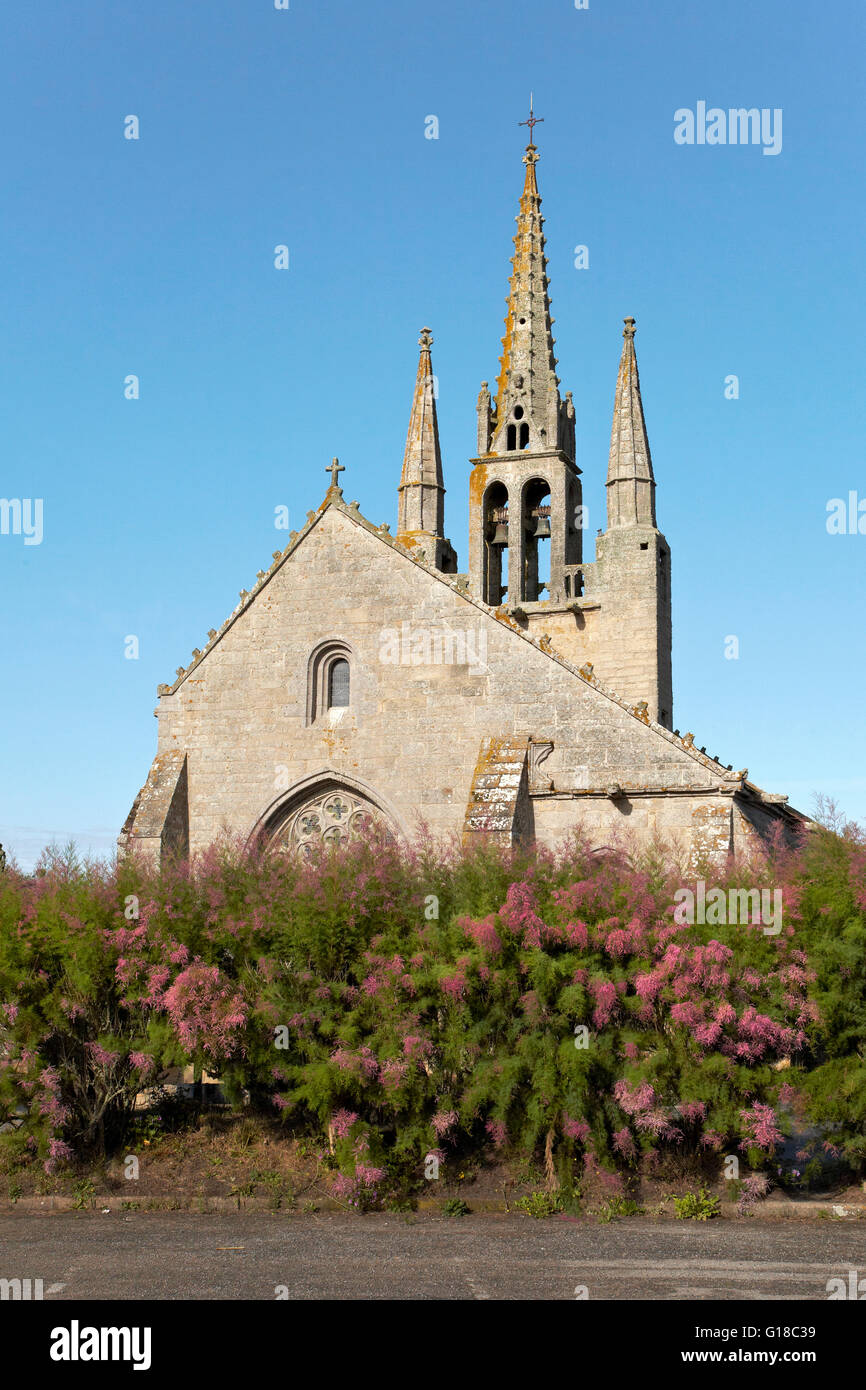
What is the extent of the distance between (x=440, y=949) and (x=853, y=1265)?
5078 millimetres

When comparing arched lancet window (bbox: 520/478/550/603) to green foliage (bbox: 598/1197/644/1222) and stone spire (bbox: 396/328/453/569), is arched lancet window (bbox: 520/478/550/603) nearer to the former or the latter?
stone spire (bbox: 396/328/453/569)

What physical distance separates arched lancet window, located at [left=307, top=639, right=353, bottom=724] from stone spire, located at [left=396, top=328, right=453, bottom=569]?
1312 cm

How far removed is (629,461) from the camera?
32.9 meters

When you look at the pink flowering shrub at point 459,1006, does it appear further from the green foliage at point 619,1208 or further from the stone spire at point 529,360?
the stone spire at point 529,360

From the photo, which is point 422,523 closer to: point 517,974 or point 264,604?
point 264,604

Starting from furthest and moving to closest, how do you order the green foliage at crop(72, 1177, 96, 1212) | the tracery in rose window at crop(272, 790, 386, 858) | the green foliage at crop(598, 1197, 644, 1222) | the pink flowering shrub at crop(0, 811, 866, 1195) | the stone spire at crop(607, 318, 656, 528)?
1. the stone spire at crop(607, 318, 656, 528)
2. the tracery in rose window at crop(272, 790, 386, 858)
3. the green foliage at crop(72, 1177, 96, 1212)
4. the pink flowering shrub at crop(0, 811, 866, 1195)
5. the green foliage at crop(598, 1197, 644, 1222)

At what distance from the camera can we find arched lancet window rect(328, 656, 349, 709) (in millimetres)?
22141

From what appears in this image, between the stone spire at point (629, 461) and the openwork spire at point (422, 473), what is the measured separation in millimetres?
5403

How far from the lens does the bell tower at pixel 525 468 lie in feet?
112

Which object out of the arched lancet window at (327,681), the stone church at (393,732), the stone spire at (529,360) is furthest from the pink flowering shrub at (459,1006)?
the stone spire at (529,360)

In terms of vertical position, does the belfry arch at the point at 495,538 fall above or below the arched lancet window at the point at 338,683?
above

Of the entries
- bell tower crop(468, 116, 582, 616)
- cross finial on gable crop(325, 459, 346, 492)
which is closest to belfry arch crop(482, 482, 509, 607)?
bell tower crop(468, 116, 582, 616)

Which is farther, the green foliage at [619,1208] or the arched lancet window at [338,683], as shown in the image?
the arched lancet window at [338,683]

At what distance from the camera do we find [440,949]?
14.3 m
